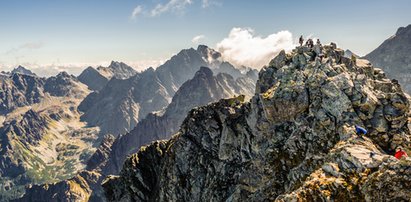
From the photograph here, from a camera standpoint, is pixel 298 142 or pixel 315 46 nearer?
pixel 298 142

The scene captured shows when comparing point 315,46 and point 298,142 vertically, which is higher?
point 315,46

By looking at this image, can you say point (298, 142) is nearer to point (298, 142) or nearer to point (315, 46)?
point (298, 142)

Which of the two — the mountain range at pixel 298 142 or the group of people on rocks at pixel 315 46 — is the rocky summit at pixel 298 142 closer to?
the mountain range at pixel 298 142

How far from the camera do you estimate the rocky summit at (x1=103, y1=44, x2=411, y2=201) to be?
31.0m

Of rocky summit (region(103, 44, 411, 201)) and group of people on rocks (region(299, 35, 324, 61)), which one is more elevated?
group of people on rocks (region(299, 35, 324, 61))

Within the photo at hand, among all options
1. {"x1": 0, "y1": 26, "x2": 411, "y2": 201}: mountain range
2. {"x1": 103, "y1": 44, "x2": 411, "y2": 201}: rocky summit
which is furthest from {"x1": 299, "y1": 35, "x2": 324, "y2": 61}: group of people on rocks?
{"x1": 103, "y1": 44, "x2": 411, "y2": 201}: rocky summit

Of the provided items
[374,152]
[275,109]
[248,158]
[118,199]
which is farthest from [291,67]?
[118,199]

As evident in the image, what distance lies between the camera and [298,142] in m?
48.8

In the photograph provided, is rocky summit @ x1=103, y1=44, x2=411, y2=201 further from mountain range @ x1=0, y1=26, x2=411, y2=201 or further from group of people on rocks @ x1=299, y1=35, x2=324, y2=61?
group of people on rocks @ x1=299, y1=35, x2=324, y2=61

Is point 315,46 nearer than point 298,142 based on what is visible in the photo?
No

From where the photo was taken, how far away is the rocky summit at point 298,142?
102 ft

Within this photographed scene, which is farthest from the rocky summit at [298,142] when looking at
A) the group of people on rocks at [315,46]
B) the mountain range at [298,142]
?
the group of people on rocks at [315,46]

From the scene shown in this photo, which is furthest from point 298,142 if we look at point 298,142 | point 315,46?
point 315,46

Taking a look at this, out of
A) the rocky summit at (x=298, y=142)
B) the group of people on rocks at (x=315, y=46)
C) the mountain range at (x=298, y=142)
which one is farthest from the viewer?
the group of people on rocks at (x=315, y=46)
